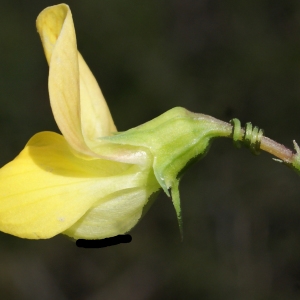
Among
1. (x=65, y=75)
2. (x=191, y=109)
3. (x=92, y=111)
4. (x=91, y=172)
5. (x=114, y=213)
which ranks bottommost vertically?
(x=191, y=109)

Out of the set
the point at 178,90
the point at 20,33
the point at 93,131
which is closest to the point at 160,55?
the point at 178,90

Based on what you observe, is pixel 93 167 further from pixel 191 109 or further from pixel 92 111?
pixel 191 109

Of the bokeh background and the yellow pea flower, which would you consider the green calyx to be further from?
the bokeh background

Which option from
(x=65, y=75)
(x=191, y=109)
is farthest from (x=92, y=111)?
(x=191, y=109)

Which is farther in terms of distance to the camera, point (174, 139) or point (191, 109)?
point (191, 109)

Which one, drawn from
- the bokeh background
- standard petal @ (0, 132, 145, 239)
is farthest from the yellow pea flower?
the bokeh background

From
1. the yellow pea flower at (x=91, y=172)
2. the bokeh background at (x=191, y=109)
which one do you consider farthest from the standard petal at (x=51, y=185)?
the bokeh background at (x=191, y=109)

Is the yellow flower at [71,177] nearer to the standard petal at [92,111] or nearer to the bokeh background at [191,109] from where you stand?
the standard petal at [92,111]
